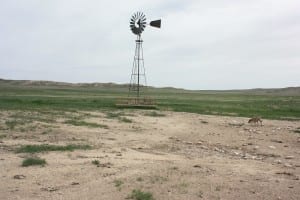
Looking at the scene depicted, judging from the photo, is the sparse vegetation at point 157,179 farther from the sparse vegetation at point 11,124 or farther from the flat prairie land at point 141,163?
the sparse vegetation at point 11,124

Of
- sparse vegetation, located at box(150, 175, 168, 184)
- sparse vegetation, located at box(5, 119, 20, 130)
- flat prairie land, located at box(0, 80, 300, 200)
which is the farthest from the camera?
sparse vegetation, located at box(5, 119, 20, 130)

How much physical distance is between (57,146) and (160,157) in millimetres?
3675

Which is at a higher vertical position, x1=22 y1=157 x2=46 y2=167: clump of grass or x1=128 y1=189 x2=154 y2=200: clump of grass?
x1=22 y1=157 x2=46 y2=167: clump of grass

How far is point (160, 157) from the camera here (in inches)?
588

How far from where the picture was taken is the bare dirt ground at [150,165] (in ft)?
33.0

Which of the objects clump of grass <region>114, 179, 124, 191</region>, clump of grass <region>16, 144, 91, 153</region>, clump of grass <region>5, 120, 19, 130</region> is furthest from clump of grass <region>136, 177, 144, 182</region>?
clump of grass <region>5, 120, 19, 130</region>

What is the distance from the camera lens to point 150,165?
12.9 m

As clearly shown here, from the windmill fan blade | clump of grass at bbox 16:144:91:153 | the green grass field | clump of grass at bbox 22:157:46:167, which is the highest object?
the windmill fan blade

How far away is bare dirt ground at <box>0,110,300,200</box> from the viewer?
33.0 feet

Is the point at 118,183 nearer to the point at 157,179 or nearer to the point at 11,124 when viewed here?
the point at 157,179

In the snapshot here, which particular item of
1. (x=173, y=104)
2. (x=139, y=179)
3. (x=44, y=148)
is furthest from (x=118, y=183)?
(x=173, y=104)

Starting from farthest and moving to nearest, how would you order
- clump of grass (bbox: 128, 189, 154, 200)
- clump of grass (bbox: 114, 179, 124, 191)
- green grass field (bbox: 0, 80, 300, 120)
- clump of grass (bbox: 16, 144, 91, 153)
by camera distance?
green grass field (bbox: 0, 80, 300, 120) < clump of grass (bbox: 16, 144, 91, 153) < clump of grass (bbox: 114, 179, 124, 191) < clump of grass (bbox: 128, 189, 154, 200)

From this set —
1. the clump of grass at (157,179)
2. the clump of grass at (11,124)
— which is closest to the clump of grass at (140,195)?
the clump of grass at (157,179)

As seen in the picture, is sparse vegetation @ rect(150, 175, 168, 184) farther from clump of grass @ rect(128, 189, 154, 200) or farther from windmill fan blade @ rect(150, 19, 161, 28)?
windmill fan blade @ rect(150, 19, 161, 28)
